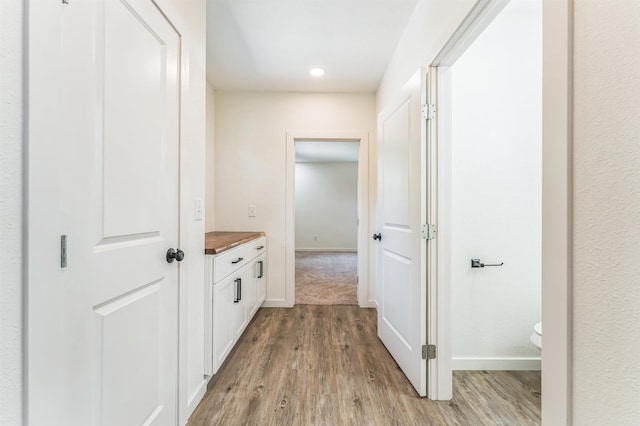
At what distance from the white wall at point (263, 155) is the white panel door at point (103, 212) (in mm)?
1851

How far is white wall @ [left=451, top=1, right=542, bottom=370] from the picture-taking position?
1.88m

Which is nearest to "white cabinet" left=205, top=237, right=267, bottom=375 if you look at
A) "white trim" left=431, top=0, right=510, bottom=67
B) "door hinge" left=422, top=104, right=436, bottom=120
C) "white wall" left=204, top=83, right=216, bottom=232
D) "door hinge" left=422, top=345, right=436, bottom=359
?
"white wall" left=204, top=83, right=216, bottom=232

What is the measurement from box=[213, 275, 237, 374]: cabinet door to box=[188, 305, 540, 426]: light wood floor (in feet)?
0.51

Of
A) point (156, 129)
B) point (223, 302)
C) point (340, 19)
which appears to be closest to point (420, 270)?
point (223, 302)

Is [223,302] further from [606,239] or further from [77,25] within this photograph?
[606,239]

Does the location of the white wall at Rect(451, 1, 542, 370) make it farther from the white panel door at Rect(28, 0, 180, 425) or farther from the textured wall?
the white panel door at Rect(28, 0, 180, 425)

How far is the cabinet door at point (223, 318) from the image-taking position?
5.57 feet

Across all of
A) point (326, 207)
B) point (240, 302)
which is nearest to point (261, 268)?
point (240, 302)

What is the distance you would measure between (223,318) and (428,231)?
1423 millimetres

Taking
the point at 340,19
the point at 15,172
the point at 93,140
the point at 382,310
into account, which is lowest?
the point at 382,310

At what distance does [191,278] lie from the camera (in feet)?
A: 4.77

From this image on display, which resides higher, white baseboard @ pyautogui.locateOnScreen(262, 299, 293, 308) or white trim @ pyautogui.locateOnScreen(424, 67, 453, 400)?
white trim @ pyautogui.locateOnScreen(424, 67, 453, 400)

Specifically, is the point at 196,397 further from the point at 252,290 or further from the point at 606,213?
the point at 606,213

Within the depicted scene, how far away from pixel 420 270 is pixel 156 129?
152 cm
